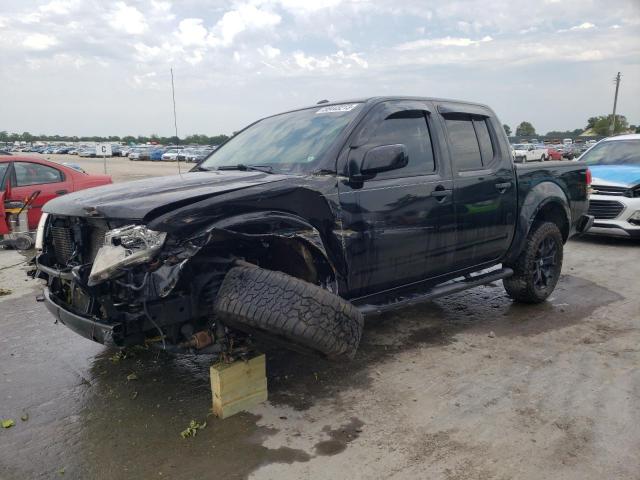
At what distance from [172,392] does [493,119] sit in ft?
12.3

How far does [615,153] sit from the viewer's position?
9.68 meters

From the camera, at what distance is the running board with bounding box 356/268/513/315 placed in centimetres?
368

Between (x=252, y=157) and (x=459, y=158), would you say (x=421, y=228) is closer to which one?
(x=459, y=158)

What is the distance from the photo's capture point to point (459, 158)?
441cm

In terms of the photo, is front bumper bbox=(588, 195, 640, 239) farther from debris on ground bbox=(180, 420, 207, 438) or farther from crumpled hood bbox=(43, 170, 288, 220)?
debris on ground bbox=(180, 420, 207, 438)

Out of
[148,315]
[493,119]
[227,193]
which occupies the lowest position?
[148,315]

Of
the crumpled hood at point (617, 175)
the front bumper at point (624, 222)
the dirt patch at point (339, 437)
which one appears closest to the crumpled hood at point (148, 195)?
the dirt patch at point (339, 437)

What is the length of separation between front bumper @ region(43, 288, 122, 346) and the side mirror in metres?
1.83

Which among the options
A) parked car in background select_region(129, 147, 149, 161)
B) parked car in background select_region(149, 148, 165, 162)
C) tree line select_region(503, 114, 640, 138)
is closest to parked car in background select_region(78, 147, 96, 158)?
parked car in background select_region(129, 147, 149, 161)

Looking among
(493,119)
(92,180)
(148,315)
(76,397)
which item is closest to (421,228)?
(493,119)

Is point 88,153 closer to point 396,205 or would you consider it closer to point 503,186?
point 503,186

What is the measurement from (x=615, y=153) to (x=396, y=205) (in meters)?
7.79

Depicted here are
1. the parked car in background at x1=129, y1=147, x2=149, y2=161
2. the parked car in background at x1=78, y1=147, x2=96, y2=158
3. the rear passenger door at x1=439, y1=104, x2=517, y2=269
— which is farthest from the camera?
the parked car in background at x1=78, y1=147, x2=96, y2=158

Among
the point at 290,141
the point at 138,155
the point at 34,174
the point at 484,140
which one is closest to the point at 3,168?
the point at 34,174
